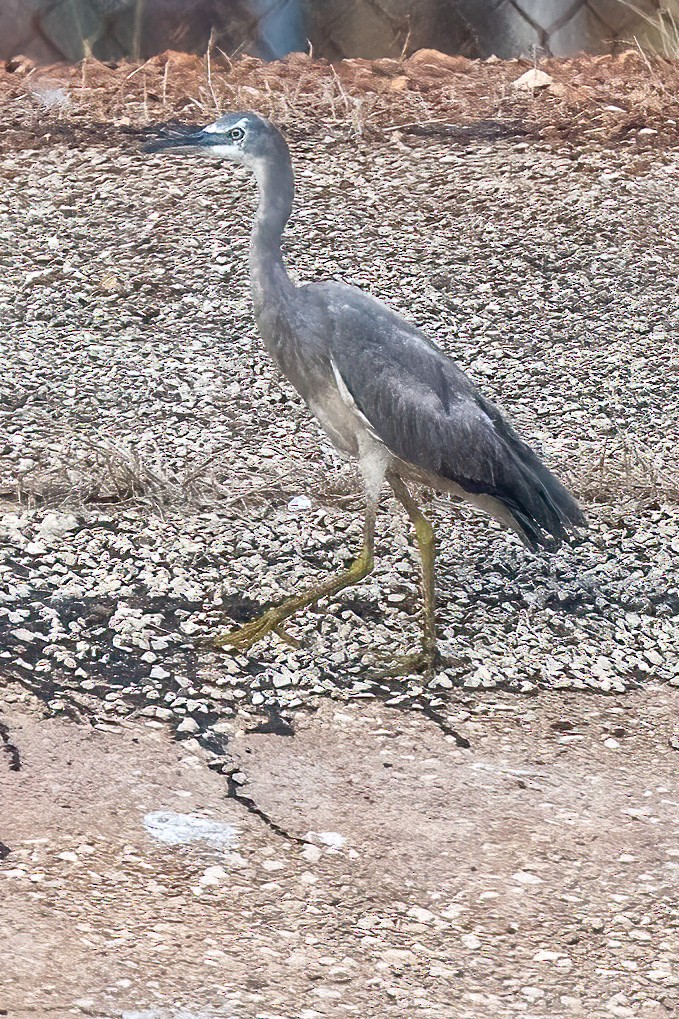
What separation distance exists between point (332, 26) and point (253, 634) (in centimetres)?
368

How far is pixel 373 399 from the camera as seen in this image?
127 inches

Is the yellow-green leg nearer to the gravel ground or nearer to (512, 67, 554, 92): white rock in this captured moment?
the gravel ground

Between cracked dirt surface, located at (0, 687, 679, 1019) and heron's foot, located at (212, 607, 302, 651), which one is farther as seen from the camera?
heron's foot, located at (212, 607, 302, 651)

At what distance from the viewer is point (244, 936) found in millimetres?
2439

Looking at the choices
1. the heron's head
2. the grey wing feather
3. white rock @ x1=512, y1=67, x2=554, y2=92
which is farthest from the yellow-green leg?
white rock @ x1=512, y1=67, x2=554, y2=92

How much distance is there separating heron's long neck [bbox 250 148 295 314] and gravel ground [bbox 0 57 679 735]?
76 centimetres

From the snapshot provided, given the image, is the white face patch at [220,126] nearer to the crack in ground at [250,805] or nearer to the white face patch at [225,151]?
the white face patch at [225,151]

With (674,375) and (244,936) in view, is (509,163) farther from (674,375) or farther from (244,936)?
(244,936)

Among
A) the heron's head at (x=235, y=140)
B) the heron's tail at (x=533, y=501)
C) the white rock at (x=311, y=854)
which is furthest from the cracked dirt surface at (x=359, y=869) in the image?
the heron's head at (x=235, y=140)

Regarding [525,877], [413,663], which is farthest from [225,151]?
[525,877]

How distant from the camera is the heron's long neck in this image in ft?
10.8

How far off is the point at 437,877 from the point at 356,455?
3.71 ft

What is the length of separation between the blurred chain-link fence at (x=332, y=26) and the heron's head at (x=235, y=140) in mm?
2929

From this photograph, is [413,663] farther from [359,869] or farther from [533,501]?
[359,869]
